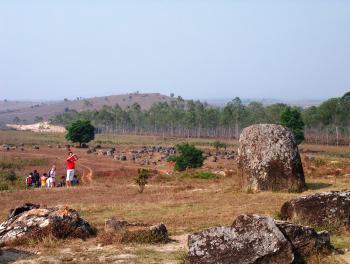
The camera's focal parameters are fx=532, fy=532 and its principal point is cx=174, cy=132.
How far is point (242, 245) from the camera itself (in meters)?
10.5

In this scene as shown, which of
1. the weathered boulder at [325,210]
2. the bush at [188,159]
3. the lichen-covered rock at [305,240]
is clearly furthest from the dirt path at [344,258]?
the bush at [188,159]

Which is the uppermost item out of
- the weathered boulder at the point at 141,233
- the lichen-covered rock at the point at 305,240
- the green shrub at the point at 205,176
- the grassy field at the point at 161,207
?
the lichen-covered rock at the point at 305,240

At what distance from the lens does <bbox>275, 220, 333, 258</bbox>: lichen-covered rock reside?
37.2ft

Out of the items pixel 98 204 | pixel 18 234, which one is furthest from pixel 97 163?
pixel 18 234

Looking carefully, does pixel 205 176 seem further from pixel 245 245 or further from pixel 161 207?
pixel 245 245

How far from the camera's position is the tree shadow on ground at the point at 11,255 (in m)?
12.0

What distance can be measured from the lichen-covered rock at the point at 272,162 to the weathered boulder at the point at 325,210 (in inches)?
285

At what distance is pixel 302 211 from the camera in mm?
14492

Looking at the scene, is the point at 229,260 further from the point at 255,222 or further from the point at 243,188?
the point at 243,188

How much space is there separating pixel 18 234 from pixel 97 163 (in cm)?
5516

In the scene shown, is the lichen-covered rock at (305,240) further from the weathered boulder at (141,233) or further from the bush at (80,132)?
the bush at (80,132)

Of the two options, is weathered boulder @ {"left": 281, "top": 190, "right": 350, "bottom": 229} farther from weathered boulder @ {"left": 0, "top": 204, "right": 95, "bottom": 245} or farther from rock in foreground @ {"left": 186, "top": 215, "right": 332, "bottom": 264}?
weathered boulder @ {"left": 0, "top": 204, "right": 95, "bottom": 245}

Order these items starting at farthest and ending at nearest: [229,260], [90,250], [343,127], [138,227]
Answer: [343,127] → [138,227] → [90,250] → [229,260]

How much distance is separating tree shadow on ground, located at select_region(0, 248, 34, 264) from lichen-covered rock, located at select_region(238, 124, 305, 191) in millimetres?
11692
